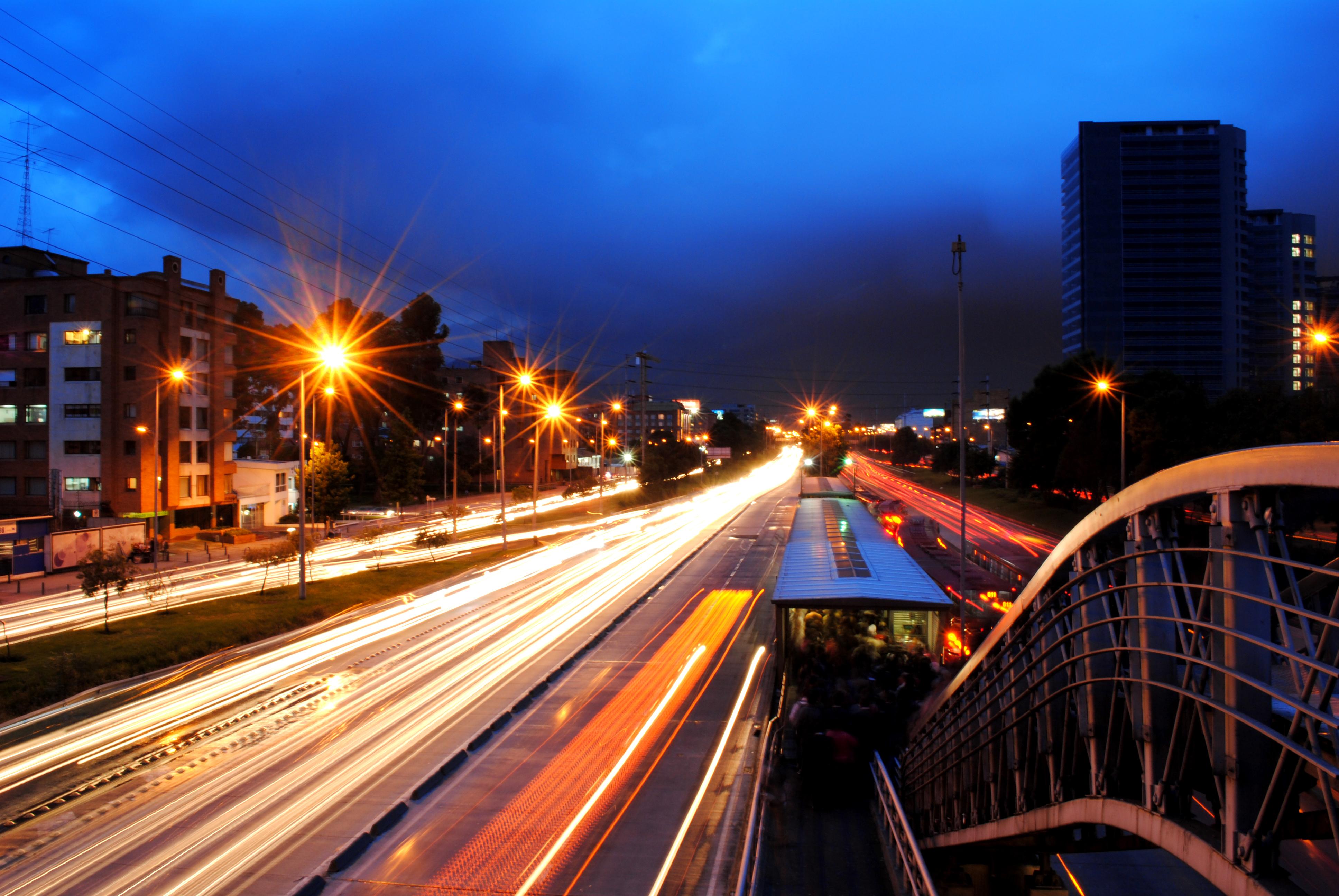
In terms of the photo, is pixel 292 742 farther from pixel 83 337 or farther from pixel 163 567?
pixel 83 337

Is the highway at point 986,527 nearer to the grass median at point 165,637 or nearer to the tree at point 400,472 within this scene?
the grass median at point 165,637

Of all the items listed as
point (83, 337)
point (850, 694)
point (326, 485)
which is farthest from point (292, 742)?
point (83, 337)

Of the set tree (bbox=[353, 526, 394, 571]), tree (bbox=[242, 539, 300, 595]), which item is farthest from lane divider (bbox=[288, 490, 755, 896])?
tree (bbox=[353, 526, 394, 571])

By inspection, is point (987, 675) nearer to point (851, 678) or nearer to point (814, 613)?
Result: point (851, 678)

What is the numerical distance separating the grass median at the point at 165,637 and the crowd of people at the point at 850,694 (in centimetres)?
1354

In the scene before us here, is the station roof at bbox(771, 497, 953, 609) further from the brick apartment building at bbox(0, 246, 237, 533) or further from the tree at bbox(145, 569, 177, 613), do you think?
the brick apartment building at bbox(0, 246, 237, 533)

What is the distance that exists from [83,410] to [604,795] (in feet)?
142

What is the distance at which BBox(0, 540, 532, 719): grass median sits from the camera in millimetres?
15016

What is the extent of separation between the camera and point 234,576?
2873cm

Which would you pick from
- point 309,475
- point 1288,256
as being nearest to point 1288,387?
point 1288,256

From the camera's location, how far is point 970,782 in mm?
7973

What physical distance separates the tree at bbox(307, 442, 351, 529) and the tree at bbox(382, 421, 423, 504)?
12889mm

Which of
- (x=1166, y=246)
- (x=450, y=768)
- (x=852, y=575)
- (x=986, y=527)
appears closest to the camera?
(x=450, y=768)

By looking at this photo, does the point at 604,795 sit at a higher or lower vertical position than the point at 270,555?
lower
